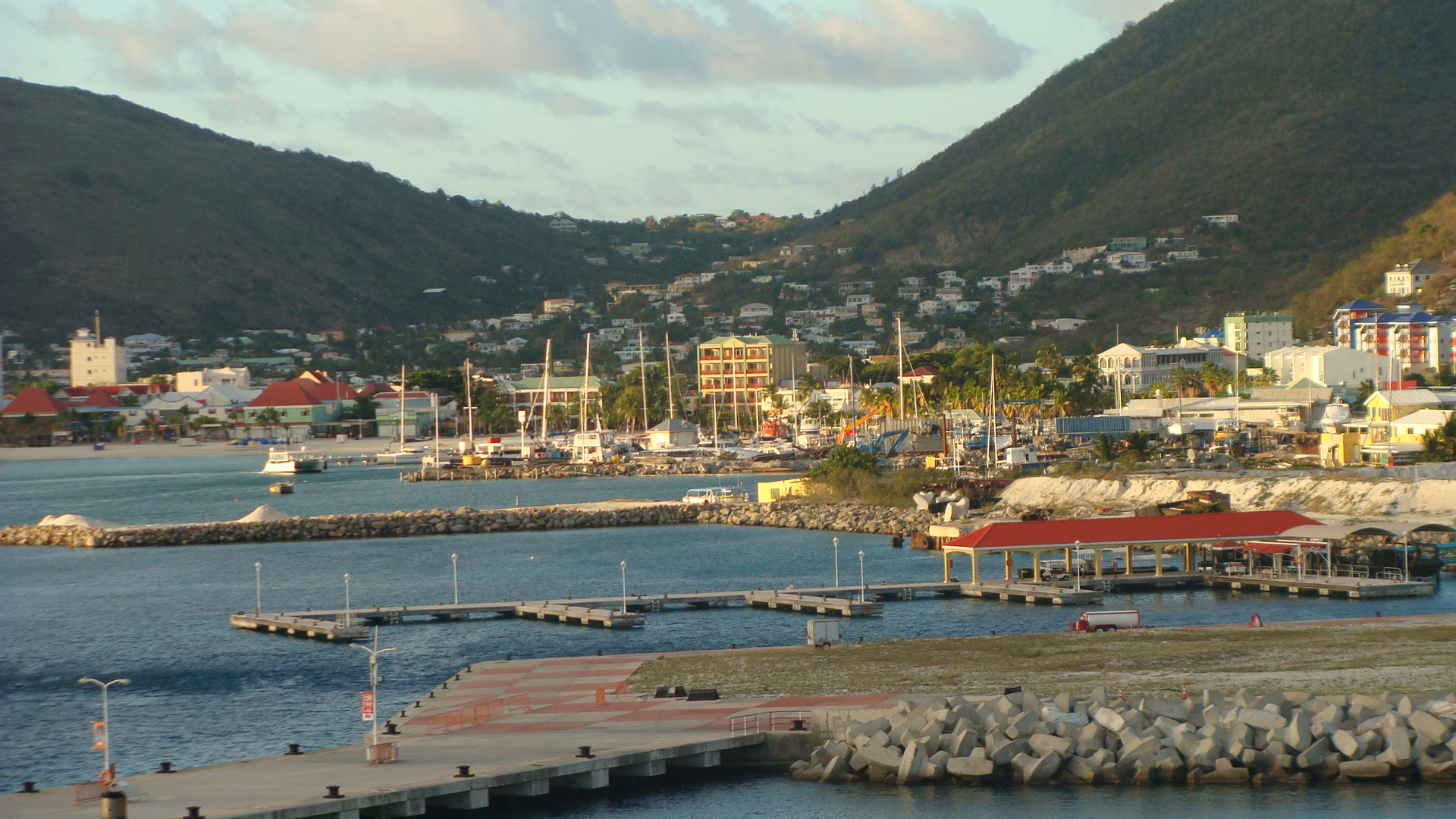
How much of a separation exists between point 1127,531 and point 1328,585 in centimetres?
585

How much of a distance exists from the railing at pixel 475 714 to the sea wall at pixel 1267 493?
36449 millimetres

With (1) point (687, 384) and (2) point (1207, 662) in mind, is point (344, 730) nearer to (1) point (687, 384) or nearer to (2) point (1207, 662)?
(2) point (1207, 662)

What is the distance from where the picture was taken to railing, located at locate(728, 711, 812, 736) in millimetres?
26969

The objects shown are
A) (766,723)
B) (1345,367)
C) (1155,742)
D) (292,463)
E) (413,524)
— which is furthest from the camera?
(292,463)

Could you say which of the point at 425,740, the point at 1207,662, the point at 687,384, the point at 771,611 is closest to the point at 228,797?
the point at 425,740

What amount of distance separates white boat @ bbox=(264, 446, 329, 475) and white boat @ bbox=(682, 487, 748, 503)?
160ft

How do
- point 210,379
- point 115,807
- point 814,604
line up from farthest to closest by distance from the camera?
point 210,379 → point 814,604 → point 115,807

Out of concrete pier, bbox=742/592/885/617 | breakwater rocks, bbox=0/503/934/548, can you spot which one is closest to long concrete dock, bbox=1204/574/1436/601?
concrete pier, bbox=742/592/885/617

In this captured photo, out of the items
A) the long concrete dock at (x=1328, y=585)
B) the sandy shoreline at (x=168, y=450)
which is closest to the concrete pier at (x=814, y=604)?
the long concrete dock at (x=1328, y=585)

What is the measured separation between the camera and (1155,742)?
82.2 ft

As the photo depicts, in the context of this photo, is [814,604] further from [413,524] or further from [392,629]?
[413,524]

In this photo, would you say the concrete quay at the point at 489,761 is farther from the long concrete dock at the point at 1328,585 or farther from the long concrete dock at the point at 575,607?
the long concrete dock at the point at 1328,585

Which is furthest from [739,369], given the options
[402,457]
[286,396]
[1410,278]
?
[1410,278]

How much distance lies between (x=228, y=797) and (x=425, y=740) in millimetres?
4731
